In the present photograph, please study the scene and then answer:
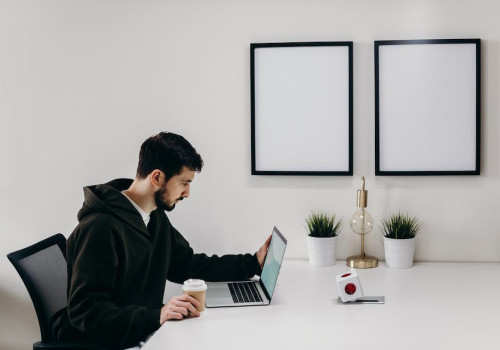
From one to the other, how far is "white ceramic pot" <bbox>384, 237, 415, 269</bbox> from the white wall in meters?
0.17

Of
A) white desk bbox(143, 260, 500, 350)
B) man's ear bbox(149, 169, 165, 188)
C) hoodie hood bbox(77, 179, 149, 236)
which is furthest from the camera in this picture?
man's ear bbox(149, 169, 165, 188)

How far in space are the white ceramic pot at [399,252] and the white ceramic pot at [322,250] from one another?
24cm

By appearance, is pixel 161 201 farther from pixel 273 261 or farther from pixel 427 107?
pixel 427 107

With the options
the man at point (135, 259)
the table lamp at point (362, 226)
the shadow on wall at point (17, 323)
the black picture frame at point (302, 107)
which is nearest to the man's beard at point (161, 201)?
the man at point (135, 259)

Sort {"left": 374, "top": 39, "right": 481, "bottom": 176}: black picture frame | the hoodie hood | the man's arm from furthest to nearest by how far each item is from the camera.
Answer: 1. {"left": 374, "top": 39, "right": 481, "bottom": 176}: black picture frame
2. the man's arm
3. the hoodie hood

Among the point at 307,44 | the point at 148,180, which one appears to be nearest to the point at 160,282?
the point at 148,180

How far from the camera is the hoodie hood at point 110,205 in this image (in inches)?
73.1

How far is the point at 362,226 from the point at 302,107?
2.07 ft

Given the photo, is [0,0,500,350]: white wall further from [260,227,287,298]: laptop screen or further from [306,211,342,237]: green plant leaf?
[260,227,287,298]: laptop screen

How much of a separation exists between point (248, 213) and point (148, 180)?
74 centimetres

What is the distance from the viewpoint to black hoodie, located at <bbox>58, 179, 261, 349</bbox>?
1.69 meters

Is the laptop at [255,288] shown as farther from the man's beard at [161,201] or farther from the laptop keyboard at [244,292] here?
the man's beard at [161,201]

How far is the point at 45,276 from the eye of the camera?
2074mm

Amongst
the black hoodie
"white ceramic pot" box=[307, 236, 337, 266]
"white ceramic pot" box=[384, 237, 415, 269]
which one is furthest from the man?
"white ceramic pot" box=[384, 237, 415, 269]
